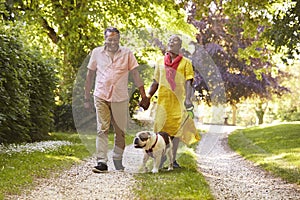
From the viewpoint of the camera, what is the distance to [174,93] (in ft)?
24.6

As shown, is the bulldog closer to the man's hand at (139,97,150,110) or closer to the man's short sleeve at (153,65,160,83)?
the man's hand at (139,97,150,110)

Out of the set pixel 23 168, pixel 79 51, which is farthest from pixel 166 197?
pixel 79 51

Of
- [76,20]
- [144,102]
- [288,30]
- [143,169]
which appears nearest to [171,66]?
[144,102]

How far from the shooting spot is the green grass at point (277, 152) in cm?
862

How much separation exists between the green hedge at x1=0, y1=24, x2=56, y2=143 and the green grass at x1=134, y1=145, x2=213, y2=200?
3.52m

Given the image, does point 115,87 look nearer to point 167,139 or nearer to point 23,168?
point 167,139

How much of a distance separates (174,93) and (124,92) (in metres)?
0.91

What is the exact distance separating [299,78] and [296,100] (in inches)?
64.0

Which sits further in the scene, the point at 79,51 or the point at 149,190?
the point at 79,51

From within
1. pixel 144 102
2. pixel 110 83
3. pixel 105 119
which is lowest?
pixel 105 119

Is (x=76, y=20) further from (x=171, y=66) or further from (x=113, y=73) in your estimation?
(x=113, y=73)

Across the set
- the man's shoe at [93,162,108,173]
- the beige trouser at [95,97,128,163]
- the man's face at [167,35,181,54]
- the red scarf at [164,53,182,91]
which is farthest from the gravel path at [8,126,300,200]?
the man's face at [167,35,181,54]

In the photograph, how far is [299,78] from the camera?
1367 inches

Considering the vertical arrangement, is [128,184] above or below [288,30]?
below
